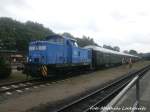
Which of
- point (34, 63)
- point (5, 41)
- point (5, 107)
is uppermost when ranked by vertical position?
point (5, 41)

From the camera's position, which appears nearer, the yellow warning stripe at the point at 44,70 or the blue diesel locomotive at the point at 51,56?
the yellow warning stripe at the point at 44,70

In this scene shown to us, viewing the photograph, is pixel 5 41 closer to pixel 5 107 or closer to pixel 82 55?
pixel 82 55

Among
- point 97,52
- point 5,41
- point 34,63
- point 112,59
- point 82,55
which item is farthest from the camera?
point 5,41

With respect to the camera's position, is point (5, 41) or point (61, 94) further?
point (5, 41)

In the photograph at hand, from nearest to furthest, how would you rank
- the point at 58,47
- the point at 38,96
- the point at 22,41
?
1. the point at 38,96
2. the point at 58,47
3. the point at 22,41

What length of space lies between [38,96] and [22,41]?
68.4 meters

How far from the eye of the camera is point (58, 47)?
73.3ft

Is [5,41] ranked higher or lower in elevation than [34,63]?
higher

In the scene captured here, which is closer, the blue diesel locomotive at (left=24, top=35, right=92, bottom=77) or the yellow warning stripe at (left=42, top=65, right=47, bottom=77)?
the yellow warning stripe at (left=42, top=65, right=47, bottom=77)

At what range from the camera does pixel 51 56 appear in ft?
70.4

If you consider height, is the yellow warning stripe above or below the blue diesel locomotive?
below

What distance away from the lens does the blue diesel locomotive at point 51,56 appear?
20266 millimetres

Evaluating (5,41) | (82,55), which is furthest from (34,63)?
(5,41)

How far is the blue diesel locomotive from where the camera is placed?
20.3 meters
